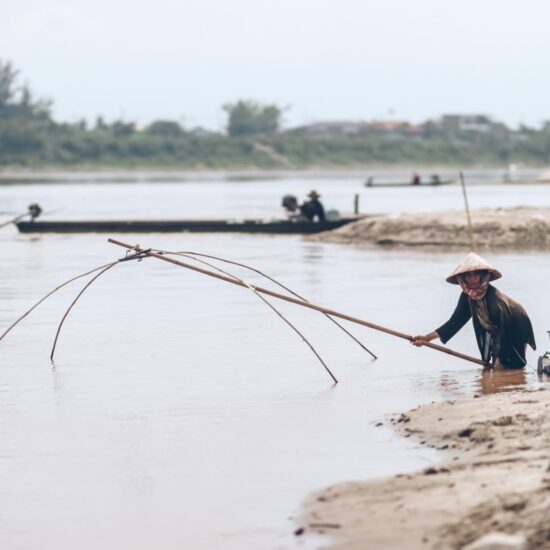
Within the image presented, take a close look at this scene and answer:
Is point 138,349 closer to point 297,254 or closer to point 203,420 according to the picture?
point 203,420

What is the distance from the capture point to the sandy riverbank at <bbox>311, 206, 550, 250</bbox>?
27344 mm

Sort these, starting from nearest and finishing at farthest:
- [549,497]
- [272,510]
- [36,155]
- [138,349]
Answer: [549,497] → [272,510] → [138,349] → [36,155]

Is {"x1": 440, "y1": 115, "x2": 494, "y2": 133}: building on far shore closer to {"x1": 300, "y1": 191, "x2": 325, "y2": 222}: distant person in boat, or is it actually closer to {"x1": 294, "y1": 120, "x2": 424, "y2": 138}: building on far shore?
{"x1": 294, "y1": 120, "x2": 424, "y2": 138}: building on far shore

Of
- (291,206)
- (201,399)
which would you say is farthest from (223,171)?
(201,399)

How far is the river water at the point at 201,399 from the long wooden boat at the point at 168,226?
889 cm

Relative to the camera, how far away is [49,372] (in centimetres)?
1180

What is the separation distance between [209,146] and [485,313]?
114599mm

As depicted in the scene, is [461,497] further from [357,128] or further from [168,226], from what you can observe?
[357,128]

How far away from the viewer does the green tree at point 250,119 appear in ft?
452

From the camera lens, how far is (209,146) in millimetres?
124062

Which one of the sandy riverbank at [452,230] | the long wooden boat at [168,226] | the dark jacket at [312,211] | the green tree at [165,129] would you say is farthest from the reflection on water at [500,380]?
the green tree at [165,129]

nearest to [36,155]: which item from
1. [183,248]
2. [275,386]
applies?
[183,248]

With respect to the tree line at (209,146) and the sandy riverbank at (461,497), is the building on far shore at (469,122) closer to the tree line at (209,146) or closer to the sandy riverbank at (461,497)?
the tree line at (209,146)

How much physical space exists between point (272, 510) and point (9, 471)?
171 centimetres
